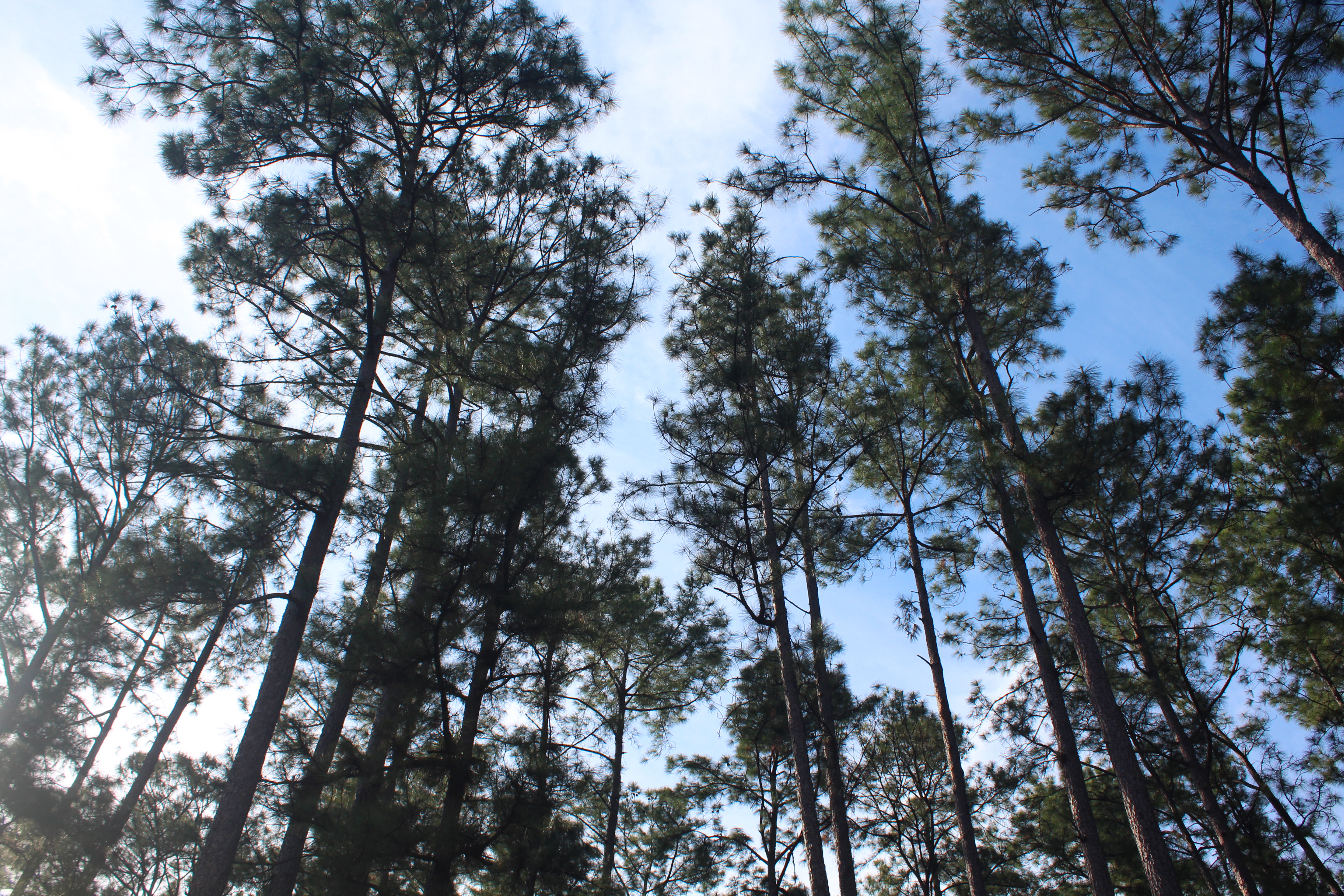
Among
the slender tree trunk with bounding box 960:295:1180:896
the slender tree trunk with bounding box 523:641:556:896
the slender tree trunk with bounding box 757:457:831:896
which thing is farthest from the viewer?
the slender tree trunk with bounding box 757:457:831:896

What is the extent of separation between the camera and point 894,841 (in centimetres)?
1391

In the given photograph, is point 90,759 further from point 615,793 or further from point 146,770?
point 615,793

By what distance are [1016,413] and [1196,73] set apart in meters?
4.90

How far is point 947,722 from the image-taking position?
320 inches

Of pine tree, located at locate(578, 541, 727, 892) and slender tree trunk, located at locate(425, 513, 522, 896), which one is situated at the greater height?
pine tree, located at locate(578, 541, 727, 892)

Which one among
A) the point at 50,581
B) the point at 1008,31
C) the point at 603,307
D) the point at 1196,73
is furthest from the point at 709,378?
the point at 50,581

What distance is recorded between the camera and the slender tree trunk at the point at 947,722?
743 centimetres

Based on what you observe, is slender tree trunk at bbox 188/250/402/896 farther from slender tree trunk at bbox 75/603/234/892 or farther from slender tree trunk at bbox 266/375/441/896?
slender tree trunk at bbox 75/603/234/892

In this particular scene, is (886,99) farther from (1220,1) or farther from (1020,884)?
(1020,884)

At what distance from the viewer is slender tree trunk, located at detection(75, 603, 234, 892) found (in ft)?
29.9

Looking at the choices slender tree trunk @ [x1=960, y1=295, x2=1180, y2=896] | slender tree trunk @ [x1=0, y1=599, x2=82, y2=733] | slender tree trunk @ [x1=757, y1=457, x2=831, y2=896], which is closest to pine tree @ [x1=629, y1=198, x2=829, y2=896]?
slender tree trunk @ [x1=757, y1=457, x2=831, y2=896]

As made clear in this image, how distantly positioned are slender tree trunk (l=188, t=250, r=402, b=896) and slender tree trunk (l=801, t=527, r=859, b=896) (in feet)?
17.8

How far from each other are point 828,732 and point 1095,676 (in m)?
3.21

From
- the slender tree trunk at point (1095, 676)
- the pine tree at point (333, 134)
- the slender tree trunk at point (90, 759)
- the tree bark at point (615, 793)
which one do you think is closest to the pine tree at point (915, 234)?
the slender tree trunk at point (1095, 676)
